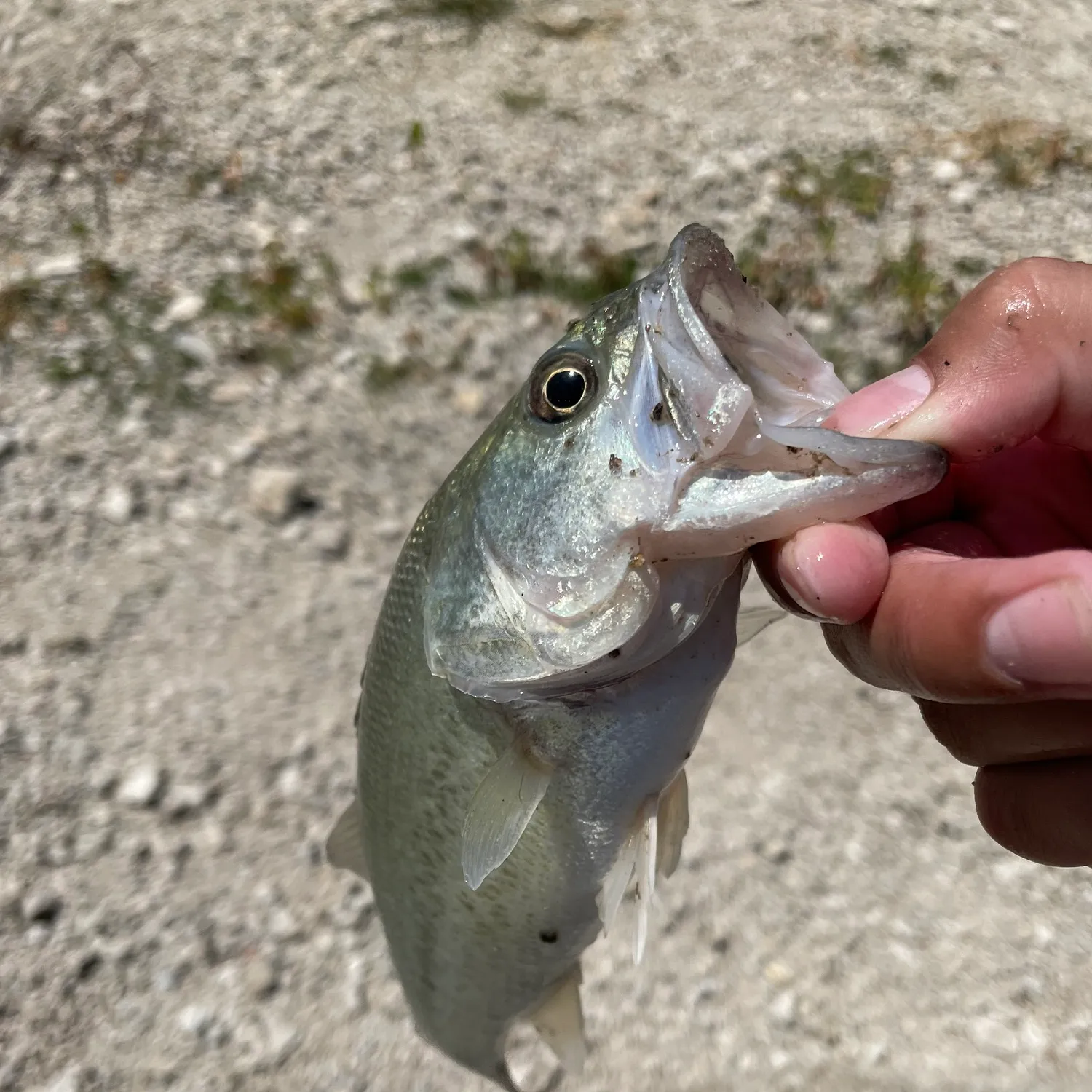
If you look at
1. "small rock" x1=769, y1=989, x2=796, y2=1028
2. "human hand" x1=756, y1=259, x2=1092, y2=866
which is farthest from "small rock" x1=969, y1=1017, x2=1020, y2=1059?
"human hand" x1=756, y1=259, x2=1092, y2=866

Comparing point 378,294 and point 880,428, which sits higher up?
point 880,428

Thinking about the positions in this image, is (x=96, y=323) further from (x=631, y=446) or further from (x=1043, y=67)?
(x=1043, y=67)

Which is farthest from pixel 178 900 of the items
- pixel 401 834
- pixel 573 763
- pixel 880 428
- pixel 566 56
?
pixel 566 56

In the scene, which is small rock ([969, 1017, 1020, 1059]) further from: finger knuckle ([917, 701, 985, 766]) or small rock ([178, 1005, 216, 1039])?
small rock ([178, 1005, 216, 1039])

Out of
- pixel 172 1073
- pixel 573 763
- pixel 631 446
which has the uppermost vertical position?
pixel 631 446

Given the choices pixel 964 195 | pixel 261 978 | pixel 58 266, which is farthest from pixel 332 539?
pixel 964 195

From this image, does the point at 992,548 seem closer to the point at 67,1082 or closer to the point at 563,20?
the point at 67,1082
